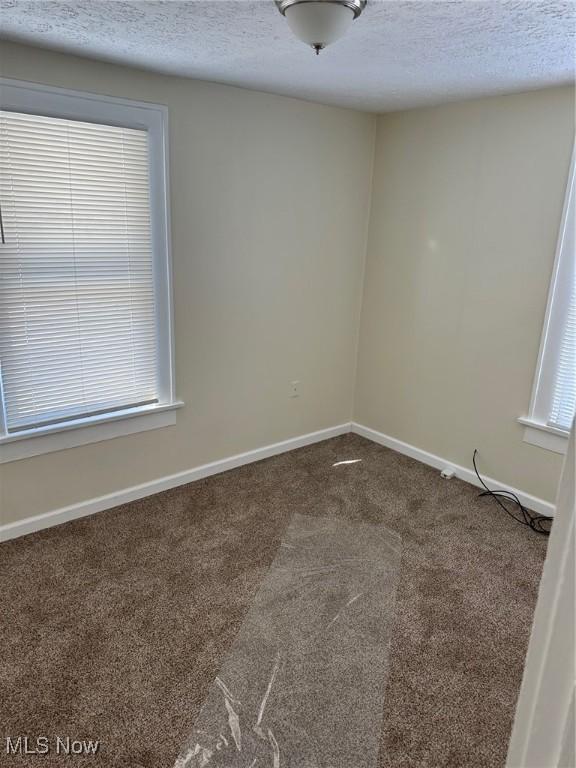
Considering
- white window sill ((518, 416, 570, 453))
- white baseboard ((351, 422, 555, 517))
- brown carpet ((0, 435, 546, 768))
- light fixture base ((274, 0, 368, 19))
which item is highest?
light fixture base ((274, 0, 368, 19))

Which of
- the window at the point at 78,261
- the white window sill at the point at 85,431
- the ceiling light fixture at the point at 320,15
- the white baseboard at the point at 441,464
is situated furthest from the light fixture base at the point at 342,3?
the white baseboard at the point at 441,464

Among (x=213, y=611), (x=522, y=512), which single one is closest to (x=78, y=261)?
(x=213, y=611)

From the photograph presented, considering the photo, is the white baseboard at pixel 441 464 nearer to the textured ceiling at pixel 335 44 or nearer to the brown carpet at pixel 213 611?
the brown carpet at pixel 213 611

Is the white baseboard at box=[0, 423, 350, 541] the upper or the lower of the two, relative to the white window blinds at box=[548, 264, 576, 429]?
lower

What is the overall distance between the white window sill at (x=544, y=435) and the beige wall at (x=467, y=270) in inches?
1.7

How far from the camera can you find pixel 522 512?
9.68 ft

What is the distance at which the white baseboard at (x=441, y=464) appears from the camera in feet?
9.67

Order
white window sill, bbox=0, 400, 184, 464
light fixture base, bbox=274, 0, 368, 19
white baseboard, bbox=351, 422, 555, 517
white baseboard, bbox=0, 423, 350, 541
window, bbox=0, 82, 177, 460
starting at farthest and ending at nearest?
white baseboard, bbox=351, 422, 555, 517 → white baseboard, bbox=0, 423, 350, 541 → white window sill, bbox=0, 400, 184, 464 → window, bbox=0, 82, 177, 460 → light fixture base, bbox=274, 0, 368, 19

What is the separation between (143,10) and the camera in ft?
5.45

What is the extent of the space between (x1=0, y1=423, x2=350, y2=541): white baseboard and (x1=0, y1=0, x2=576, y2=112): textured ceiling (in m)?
2.17

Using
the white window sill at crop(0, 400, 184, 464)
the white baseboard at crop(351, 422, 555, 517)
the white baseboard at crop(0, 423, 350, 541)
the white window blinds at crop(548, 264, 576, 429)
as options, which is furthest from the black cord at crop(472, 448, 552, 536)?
the white window sill at crop(0, 400, 184, 464)

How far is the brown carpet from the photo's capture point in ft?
5.36

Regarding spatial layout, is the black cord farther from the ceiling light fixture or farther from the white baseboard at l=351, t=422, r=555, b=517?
the ceiling light fixture

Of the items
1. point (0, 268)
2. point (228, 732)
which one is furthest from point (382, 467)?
point (0, 268)
